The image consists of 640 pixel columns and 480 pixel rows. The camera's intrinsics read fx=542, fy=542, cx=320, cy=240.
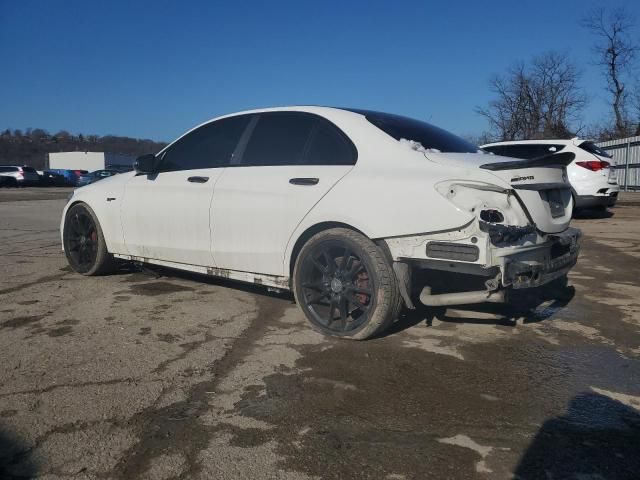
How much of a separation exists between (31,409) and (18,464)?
0.54 m

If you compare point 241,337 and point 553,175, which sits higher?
point 553,175

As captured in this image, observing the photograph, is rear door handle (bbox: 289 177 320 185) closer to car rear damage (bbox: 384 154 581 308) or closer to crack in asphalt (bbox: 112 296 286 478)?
car rear damage (bbox: 384 154 581 308)

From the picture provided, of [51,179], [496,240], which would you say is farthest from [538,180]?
[51,179]

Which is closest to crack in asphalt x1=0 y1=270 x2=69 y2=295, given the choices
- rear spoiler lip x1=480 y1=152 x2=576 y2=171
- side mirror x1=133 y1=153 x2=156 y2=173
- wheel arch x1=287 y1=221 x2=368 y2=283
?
side mirror x1=133 y1=153 x2=156 y2=173

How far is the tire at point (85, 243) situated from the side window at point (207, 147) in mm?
1154

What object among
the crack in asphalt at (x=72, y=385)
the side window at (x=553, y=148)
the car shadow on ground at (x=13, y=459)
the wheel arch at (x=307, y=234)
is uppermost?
the side window at (x=553, y=148)

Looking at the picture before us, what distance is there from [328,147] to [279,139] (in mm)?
512

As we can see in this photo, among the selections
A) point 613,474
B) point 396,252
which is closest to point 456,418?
point 613,474

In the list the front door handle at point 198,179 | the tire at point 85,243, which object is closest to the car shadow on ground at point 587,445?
the front door handle at point 198,179

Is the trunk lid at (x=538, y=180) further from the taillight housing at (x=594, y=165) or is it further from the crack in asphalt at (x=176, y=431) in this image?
the taillight housing at (x=594, y=165)

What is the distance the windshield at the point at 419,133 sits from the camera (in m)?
3.95

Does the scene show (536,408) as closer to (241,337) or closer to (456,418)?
(456,418)

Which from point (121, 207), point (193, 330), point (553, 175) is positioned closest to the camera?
point (553, 175)

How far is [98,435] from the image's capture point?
2430mm
